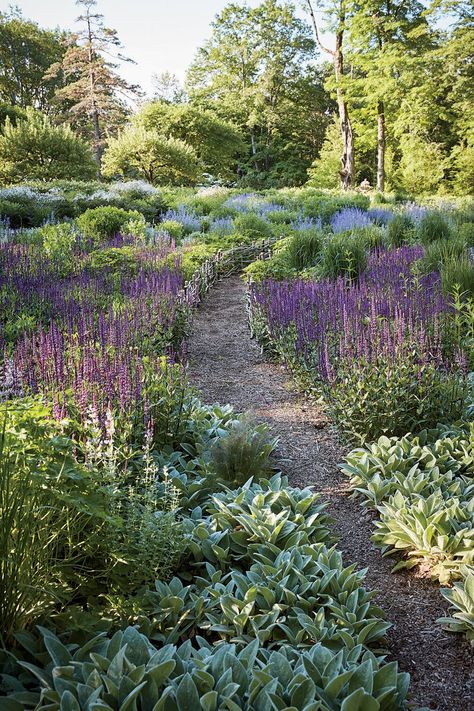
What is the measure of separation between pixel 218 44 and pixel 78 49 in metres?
13.3

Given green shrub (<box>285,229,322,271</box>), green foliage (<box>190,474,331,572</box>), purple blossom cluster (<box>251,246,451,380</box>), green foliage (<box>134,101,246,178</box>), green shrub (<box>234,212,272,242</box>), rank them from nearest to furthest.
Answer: green foliage (<box>190,474,331,572</box>) < purple blossom cluster (<box>251,246,451,380</box>) < green shrub (<box>285,229,322,271</box>) < green shrub (<box>234,212,272,242</box>) < green foliage (<box>134,101,246,178</box>)

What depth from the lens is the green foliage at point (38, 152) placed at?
21.3 meters

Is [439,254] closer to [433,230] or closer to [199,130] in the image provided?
[433,230]

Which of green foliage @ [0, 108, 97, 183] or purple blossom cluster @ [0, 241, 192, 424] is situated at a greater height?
green foliage @ [0, 108, 97, 183]

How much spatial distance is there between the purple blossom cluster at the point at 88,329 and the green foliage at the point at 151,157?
56.2ft

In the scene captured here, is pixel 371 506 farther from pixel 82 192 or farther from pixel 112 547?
pixel 82 192

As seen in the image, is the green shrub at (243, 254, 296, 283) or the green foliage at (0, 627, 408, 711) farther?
the green shrub at (243, 254, 296, 283)

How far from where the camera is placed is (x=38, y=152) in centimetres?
2206

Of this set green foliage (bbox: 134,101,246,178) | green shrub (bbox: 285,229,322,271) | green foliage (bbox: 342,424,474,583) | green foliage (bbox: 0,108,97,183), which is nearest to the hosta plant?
green foliage (bbox: 342,424,474,583)

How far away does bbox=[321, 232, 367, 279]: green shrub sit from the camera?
737cm

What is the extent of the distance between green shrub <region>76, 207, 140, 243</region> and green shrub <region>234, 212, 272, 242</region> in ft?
6.90

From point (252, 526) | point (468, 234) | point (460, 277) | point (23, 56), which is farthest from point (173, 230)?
point (23, 56)

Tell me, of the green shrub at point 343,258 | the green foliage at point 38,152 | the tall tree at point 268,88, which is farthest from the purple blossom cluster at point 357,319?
the tall tree at point 268,88

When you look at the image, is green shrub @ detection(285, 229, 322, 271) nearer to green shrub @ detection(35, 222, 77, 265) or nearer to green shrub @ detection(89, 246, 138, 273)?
green shrub @ detection(89, 246, 138, 273)
